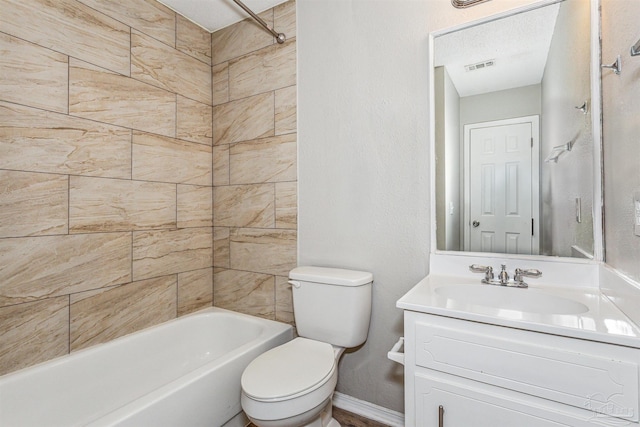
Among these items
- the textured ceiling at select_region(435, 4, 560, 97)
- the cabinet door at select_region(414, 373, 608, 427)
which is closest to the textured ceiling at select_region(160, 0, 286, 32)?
the textured ceiling at select_region(435, 4, 560, 97)

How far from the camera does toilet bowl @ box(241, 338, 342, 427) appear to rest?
4.08ft

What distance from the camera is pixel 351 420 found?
5.81 ft

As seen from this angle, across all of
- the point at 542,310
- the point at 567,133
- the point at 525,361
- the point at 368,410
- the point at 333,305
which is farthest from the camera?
the point at 368,410

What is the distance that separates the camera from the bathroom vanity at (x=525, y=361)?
86 cm

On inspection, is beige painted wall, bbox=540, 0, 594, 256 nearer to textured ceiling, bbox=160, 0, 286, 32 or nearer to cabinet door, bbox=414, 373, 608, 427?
cabinet door, bbox=414, 373, 608, 427

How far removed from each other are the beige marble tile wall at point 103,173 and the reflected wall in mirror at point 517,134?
970 millimetres

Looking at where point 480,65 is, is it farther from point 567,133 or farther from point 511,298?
point 511,298

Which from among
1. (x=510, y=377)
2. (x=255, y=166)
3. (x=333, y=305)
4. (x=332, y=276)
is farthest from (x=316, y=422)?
(x=255, y=166)

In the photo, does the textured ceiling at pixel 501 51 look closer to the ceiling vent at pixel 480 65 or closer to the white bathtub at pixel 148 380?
the ceiling vent at pixel 480 65

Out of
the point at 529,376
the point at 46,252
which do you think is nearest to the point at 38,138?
the point at 46,252

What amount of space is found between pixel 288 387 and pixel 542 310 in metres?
1.04

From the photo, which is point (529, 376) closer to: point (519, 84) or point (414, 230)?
point (414, 230)

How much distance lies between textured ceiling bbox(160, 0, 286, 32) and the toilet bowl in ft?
6.88

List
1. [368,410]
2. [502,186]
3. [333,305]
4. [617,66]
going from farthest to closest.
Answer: [368,410]
[333,305]
[502,186]
[617,66]
